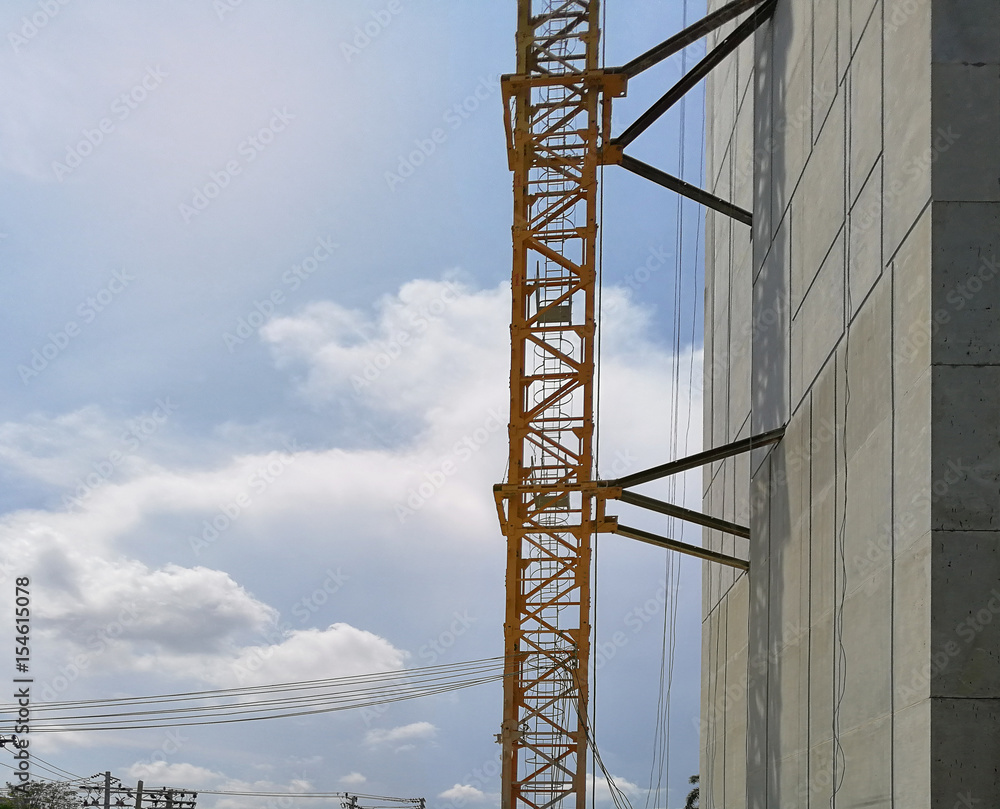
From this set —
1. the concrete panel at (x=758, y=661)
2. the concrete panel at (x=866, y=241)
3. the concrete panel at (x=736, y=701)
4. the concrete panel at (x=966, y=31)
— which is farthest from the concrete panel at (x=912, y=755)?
the concrete panel at (x=736, y=701)

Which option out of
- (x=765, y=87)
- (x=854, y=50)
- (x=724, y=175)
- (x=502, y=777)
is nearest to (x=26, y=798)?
(x=502, y=777)

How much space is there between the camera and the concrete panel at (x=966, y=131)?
13.3 m

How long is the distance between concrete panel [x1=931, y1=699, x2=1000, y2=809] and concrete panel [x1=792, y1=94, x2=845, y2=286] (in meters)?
7.68

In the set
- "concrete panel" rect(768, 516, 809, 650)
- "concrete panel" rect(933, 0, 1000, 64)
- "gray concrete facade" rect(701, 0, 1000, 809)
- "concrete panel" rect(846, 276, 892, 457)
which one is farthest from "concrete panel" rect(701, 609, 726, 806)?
"concrete panel" rect(933, 0, 1000, 64)

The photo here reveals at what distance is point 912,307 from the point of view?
13.8 meters

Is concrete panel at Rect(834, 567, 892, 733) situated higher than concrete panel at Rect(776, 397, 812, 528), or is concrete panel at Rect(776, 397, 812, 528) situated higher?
concrete panel at Rect(776, 397, 812, 528)

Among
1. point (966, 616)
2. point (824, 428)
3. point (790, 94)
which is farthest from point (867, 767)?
point (790, 94)

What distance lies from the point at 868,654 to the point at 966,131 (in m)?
6.36

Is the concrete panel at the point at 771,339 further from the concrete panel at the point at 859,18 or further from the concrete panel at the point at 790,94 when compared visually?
the concrete panel at the point at 859,18

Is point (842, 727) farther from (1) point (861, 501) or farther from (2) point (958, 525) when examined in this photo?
(2) point (958, 525)

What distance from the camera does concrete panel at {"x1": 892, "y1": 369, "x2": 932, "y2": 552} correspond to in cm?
1302

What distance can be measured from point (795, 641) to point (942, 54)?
940 cm

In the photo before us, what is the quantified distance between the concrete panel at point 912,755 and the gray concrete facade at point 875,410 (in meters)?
0.03

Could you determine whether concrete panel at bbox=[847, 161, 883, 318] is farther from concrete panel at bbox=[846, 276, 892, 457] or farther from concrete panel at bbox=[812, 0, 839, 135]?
concrete panel at bbox=[812, 0, 839, 135]
